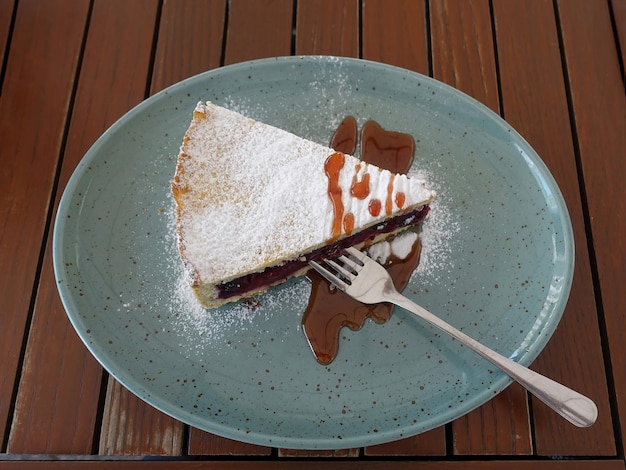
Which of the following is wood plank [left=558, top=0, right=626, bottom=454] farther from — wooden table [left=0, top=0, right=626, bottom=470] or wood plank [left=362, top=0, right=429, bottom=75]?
wood plank [left=362, top=0, right=429, bottom=75]

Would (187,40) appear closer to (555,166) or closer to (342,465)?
(555,166)

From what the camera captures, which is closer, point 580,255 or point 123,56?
point 580,255

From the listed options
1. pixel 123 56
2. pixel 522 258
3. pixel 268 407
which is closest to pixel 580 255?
pixel 522 258

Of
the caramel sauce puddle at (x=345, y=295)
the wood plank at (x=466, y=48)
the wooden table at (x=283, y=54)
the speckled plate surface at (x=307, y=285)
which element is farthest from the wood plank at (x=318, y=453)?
the wood plank at (x=466, y=48)

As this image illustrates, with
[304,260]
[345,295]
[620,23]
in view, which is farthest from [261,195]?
[620,23]

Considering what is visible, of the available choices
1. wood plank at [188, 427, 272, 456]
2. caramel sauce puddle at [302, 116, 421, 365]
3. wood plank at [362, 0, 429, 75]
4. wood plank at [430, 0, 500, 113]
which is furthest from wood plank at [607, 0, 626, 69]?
wood plank at [188, 427, 272, 456]

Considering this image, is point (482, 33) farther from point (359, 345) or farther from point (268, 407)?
point (268, 407)
